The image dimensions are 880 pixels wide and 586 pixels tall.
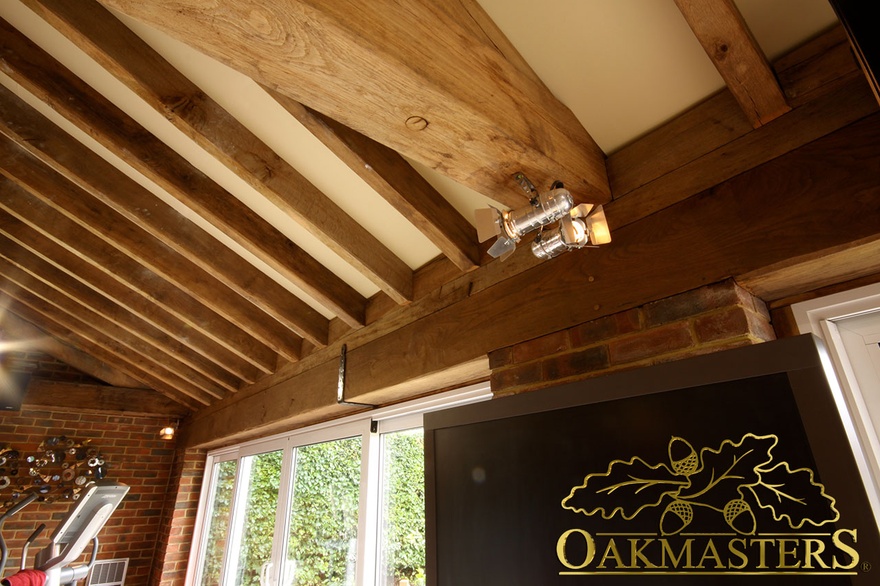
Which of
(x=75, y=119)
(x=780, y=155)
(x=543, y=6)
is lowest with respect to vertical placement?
(x=780, y=155)

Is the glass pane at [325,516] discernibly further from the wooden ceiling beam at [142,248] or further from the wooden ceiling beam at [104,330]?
the wooden ceiling beam at [104,330]

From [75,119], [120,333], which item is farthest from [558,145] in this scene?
[120,333]

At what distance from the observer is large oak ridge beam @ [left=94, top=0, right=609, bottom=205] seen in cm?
95

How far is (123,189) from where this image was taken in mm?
2463

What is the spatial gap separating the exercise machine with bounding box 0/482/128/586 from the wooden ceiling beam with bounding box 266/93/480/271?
116 inches

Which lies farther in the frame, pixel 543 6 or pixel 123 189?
pixel 123 189

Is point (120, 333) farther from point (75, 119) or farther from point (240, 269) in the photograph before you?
point (75, 119)

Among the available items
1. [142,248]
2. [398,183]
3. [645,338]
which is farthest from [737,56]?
[142,248]

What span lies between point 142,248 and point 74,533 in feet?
6.36

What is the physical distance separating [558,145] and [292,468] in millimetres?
3138

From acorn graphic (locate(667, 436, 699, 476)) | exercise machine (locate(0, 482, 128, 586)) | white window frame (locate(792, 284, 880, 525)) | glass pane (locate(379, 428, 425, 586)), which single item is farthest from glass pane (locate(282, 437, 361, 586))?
white window frame (locate(792, 284, 880, 525))

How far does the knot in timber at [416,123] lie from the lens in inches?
46.6

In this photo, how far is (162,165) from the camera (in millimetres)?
2164

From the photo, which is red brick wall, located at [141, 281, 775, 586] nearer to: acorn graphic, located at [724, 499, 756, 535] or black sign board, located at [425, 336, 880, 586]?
black sign board, located at [425, 336, 880, 586]
